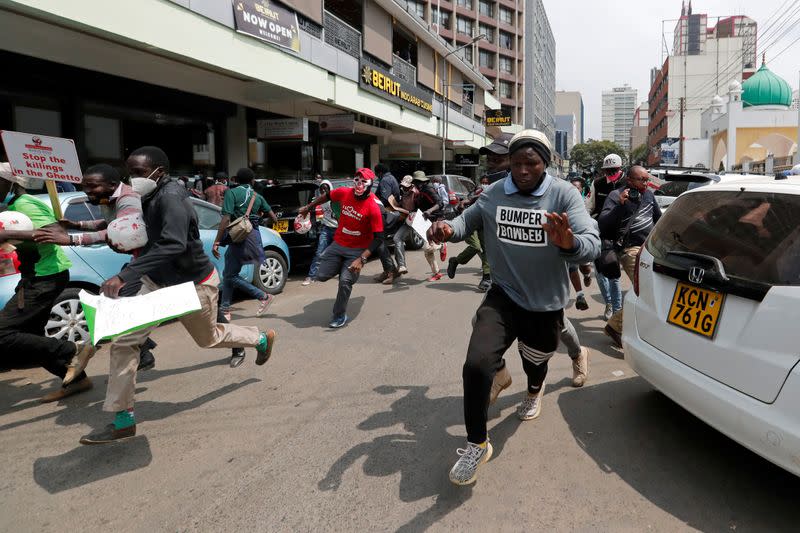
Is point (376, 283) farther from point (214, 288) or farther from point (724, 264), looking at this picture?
point (724, 264)

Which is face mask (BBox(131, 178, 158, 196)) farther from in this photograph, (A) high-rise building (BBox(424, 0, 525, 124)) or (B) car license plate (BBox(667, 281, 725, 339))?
(A) high-rise building (BBox(424, 0, 525, 124))

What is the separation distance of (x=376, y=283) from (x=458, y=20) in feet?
201

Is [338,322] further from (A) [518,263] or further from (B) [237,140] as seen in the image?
(B) [237,140]

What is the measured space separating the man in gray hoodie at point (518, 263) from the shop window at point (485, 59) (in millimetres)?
69358

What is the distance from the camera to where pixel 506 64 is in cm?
7031

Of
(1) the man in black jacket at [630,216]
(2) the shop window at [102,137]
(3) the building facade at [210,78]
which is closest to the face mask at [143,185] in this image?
(1) the man in black jacket at [630,216]

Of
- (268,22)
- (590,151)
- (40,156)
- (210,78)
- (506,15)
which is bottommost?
(40,156)

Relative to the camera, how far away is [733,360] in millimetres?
2691

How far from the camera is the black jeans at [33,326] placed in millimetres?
4062

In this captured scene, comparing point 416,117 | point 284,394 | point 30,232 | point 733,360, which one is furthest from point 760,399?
point 416,117

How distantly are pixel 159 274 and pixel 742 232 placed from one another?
11.8ft

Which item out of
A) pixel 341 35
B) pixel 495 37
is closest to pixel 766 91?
pixel 495 37

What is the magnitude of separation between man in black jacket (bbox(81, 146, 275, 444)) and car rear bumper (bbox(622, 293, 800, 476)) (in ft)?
9.58

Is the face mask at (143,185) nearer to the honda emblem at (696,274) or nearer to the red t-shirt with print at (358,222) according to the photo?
the red t-shirt with print at (358,222)
